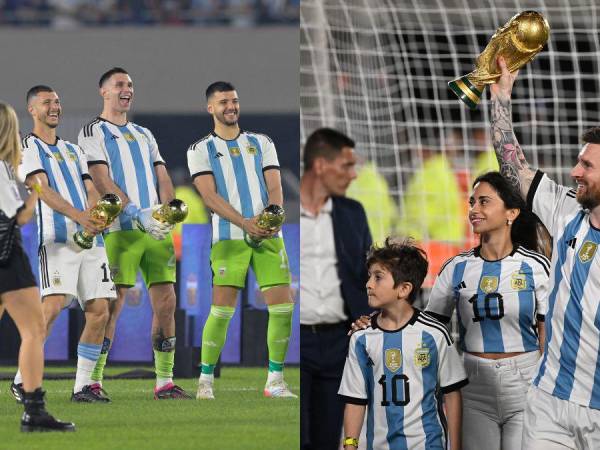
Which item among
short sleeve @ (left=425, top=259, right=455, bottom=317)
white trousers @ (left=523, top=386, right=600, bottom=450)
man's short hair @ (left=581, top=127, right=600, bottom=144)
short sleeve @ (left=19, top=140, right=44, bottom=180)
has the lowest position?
white trousers @ (left=523, top=386, right=600, bottom=450)

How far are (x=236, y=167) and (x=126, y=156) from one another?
46cm

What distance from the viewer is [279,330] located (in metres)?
4.36

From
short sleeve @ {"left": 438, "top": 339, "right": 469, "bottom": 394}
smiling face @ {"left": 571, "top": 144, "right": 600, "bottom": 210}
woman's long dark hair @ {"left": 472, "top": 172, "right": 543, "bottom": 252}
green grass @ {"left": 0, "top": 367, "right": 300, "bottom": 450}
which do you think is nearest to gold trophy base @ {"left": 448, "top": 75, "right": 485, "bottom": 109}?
woman's long dark hair @ {"left": 472, "top": 172, "right": 543, "bottom": 252}

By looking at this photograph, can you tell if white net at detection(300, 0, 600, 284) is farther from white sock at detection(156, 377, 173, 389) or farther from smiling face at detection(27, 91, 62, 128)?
white sock at detection(156, 377, 173, 389)

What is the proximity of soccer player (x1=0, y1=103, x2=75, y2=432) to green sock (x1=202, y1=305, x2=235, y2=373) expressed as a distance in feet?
2.08

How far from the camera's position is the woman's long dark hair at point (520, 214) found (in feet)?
12.9

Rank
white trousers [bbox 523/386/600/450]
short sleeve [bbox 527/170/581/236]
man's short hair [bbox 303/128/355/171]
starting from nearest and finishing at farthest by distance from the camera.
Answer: white trousers [bbox 523/386/600/450] → short sleeve [bbox 527/170/581/236] → man's short hair [bbox 303/128/355/171]

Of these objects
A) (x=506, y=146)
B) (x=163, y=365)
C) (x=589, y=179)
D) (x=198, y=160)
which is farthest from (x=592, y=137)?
(x=163, y=365)

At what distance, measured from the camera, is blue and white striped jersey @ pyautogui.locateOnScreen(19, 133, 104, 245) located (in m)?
4.15

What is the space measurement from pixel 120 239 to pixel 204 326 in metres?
0.51

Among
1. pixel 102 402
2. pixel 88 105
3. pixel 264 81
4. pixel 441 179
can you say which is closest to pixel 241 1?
pixel 264 81

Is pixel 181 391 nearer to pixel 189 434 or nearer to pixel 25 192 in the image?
pixel 189 434

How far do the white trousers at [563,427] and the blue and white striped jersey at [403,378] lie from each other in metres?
0.43

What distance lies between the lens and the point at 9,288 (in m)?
4.05
